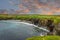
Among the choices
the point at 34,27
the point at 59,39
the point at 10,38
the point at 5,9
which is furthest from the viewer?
the point at 34,27

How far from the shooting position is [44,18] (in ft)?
73.2

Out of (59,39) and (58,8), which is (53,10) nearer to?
(58,8)

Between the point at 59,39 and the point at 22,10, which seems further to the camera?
the point at 22,10

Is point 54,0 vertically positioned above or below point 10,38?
above

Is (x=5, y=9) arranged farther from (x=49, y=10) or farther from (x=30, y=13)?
(x=49, y=10)

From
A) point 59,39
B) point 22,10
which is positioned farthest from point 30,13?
point 59,39

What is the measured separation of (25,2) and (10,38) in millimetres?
6436

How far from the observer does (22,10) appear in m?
21.2

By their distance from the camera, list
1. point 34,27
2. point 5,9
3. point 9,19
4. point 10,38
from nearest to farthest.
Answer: point 10,38, point 5,9, point 34,27, point 9,19

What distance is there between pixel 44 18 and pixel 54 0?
2.73 m

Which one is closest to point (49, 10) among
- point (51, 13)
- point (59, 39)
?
point (51, 13)

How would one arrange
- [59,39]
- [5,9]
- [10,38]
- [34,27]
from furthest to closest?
1. [34,27]
2. [5,9]
3. [10,38]
4. [59,39]

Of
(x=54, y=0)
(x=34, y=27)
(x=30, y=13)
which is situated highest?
(x=54, y=0)

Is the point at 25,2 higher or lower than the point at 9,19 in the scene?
higher
